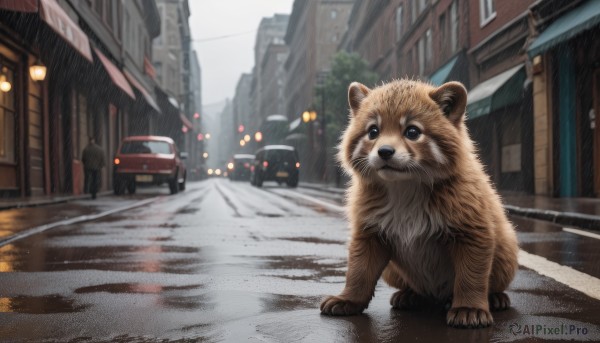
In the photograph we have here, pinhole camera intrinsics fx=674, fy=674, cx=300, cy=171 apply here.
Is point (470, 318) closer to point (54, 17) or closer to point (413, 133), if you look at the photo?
point (413, 133)

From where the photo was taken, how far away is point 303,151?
74312mm

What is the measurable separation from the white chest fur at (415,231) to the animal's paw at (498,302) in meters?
0.35

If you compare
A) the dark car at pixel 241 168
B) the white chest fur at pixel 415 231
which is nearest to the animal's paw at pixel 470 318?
the white chest fur at pixel 415 231

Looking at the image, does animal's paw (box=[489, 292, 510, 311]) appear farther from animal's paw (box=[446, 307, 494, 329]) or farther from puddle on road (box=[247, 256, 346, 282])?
puddle on road (box=[247, 256, 346, 282])

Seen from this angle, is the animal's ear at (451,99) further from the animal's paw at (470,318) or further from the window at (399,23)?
the window at (399,23)

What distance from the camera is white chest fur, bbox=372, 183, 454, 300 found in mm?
3105

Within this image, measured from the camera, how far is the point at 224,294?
4.18 meters

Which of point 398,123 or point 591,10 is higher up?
point 591,10

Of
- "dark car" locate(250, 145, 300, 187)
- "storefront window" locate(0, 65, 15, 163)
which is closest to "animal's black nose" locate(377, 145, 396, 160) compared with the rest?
"storefront window" locate(0, 65, 15, 163)

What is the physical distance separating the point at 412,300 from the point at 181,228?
6.71 metres

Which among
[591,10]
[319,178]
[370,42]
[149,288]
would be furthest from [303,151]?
[149,288]

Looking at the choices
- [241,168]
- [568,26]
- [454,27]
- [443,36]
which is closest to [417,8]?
[443,36]

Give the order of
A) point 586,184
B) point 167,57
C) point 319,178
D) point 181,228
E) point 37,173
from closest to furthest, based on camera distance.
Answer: point 181,228 → point 586,184 → point 37,173 → point 319,178 → point 167,57

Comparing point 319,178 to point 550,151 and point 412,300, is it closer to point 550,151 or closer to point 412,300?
point 550,151
